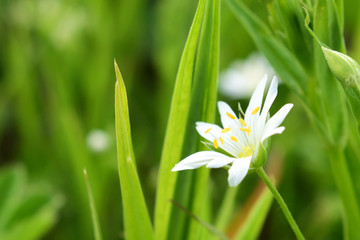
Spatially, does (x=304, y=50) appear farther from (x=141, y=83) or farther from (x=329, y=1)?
(x=141, y=83)

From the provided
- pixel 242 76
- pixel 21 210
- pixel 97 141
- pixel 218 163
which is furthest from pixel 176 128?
pixel 242 76

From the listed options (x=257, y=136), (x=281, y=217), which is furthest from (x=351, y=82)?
(x=281, y=217)

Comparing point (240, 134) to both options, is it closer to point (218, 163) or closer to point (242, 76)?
point (218, 163)

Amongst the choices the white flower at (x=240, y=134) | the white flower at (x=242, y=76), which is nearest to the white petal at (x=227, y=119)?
the white flower at (x=240, y=134)

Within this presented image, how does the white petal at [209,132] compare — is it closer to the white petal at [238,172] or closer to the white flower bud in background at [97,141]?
the white petal at [238,172]

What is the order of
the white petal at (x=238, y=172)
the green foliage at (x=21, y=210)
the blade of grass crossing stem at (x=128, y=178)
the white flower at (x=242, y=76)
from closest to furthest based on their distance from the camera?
the white petal at (x=238, y=172), the blade of grass crossing stem at (x=128, y=178), the green foliage at (x=21, y=210), the white flower at (x=242, y=76)

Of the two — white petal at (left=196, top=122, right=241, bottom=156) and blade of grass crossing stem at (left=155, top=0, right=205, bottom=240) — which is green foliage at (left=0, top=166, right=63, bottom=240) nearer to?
blade of grass crossing stem at (left=155, top=0, right=205, bottom=240)
